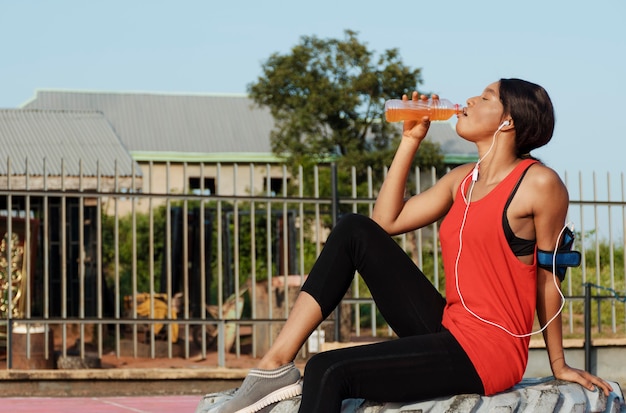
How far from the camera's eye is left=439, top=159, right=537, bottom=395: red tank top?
3215 millimetres

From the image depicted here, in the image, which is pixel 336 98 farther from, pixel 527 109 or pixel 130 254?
pixel 527 109

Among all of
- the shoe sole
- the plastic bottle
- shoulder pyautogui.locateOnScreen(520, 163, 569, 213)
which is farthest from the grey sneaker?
the plastic bottle

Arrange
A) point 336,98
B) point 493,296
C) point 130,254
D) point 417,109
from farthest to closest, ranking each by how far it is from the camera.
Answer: point 336,98 < point 130,254 < point 417,109 < point 493,296

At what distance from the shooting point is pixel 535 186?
3.26 m

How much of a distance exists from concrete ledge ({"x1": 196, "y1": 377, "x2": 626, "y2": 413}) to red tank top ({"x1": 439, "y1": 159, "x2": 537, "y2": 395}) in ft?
0.15

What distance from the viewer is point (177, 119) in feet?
113

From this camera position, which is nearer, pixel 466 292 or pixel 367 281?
pixel 466 292

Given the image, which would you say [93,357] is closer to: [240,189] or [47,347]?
[47,347]

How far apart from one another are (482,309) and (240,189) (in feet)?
85.3

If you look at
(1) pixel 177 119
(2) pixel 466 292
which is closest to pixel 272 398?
(2) pixel 466 292

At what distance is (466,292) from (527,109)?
617 mm

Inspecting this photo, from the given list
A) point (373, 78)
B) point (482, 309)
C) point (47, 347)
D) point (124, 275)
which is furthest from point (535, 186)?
point (373, 78)

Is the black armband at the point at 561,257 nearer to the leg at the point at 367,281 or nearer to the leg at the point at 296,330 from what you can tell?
the leg at the point at 367,281

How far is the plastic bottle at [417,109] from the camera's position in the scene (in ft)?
12.2
